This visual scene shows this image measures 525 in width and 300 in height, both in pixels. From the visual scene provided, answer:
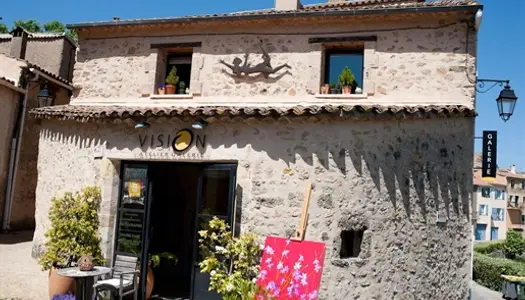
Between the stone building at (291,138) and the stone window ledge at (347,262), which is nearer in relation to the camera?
the stone window ledge at (347,262)

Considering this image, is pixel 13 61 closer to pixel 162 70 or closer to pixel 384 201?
pixel 162 70

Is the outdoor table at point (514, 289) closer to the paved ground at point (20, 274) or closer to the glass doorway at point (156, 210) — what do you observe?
the glass doorway at point (156, 210)

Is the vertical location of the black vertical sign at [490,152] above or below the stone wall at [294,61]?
below

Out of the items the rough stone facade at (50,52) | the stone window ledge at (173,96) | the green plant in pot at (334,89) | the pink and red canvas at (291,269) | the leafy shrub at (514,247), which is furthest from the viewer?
the leafy shrub at (514,247)

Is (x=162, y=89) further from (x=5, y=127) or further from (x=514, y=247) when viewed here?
(x=514, y=247)

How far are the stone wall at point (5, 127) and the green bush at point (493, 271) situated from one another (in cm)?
1611

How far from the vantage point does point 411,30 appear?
8891mm

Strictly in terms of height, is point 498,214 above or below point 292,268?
above

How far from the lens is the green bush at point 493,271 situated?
48.3ft

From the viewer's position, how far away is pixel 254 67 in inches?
374

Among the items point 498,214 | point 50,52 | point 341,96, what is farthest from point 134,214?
point 498,214

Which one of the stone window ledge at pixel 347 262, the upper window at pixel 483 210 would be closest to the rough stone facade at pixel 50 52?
the stone window ledge at pixel 347 262

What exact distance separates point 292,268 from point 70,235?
427 centimetres

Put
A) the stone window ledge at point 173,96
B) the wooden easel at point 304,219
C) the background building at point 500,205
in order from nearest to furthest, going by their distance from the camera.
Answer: the wooden easel at point 304,219, the stone window ledge at point 173,96, the background building at point 500,205
